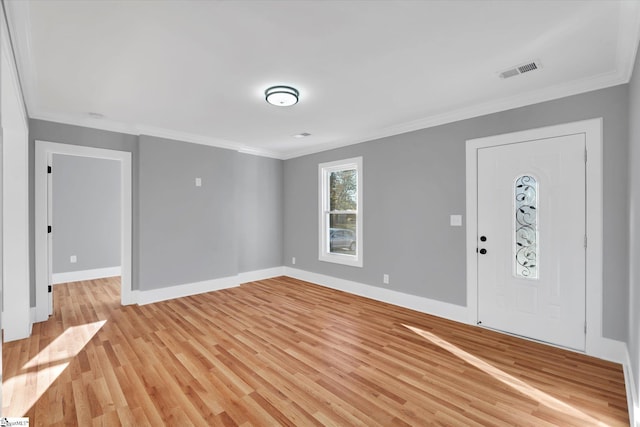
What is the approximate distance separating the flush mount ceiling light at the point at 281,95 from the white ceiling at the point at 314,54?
0.26 feet

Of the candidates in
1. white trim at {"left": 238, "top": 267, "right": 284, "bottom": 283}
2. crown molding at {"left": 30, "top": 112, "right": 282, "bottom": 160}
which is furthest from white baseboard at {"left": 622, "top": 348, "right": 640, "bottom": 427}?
crown molding at {"left": 30, "top": 112, "right": 282, "bottom": 160}

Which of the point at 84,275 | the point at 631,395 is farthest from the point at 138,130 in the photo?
the point at 631,395

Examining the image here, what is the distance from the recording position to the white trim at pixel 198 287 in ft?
14.6

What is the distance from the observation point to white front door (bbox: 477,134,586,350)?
293 centimetres

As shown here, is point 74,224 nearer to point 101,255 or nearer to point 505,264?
point 101,255

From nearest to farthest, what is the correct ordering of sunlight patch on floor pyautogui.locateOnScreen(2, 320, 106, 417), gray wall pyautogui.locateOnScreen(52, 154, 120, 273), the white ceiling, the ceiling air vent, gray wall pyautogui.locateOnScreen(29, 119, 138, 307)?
the white ceiling, sunlight patch on floor pyautogui.locateOnScreen(2, 320, 106, 417), the ceiling air vent, gray wall pyautogui.locateOnScreen(29, 119, 138, 307), gray wall pyautogui.locateOnScreen(52, 154, 120, 273)


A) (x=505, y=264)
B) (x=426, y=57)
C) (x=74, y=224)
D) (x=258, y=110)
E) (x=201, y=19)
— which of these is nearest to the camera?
(x=201, y=19)

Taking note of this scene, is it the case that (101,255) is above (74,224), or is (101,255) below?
below

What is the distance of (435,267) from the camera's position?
396 centimetres

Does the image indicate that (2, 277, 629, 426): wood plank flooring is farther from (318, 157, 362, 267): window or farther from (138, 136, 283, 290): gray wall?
(318, 157, 362, 267): window

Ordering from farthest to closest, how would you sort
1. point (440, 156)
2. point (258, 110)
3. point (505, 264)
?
point (440, 156)
point (258, 110)
point (505, 264)

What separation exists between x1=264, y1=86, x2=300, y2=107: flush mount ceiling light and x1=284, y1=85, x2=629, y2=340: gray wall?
1.91 metres

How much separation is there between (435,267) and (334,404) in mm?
2375

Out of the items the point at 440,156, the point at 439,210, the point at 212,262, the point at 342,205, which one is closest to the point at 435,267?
the point at 439,210
